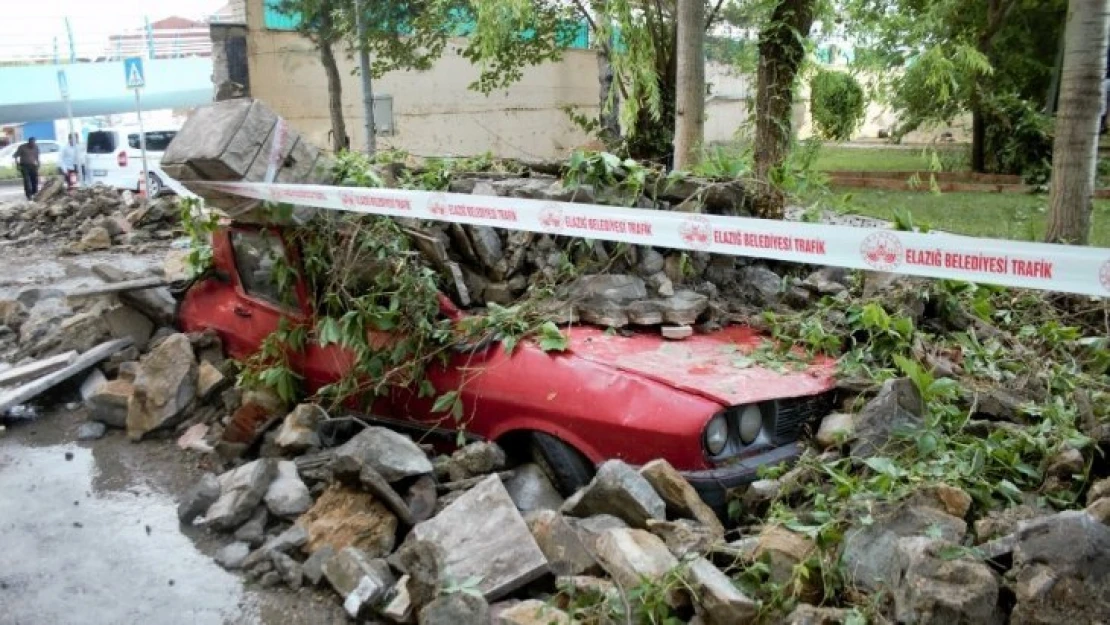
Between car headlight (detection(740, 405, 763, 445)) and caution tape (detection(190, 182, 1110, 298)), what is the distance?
0.71m

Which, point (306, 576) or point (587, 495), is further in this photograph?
point (306, 576)

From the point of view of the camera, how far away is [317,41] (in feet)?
55.9

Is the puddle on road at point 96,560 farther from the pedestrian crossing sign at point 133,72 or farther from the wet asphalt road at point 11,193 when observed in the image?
the wet asphalt road at point 11,193

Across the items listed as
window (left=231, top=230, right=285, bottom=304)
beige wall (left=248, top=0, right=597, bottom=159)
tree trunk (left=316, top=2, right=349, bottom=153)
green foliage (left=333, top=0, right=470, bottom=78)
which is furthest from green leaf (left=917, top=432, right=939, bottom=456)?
beige wall (left=248, top=0, right=597, bottom=159)

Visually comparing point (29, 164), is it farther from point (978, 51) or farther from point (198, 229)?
point (978, 51)

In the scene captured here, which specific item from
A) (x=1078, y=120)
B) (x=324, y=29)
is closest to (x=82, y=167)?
(x=324, y=29)

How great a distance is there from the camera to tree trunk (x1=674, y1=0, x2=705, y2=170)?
8.34m

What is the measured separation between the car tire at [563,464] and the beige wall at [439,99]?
15.8 meters

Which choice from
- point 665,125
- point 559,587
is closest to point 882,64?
point 665,125

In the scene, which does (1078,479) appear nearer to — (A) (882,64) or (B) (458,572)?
(B) (458,572)

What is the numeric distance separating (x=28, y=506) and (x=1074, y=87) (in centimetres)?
711

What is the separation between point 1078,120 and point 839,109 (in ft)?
26.3

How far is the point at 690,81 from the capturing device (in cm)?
842

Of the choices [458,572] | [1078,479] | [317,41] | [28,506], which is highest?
[317,41]
